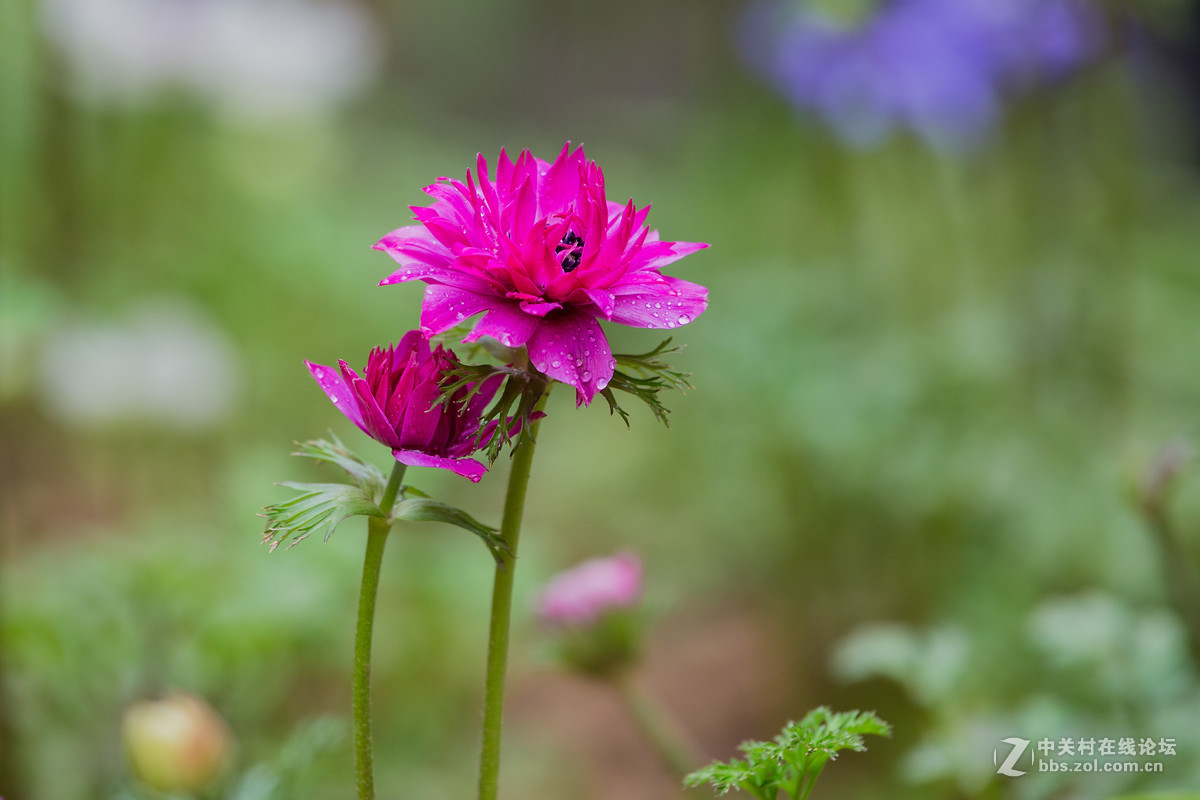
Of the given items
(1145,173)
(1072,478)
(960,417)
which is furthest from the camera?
(1145,173)

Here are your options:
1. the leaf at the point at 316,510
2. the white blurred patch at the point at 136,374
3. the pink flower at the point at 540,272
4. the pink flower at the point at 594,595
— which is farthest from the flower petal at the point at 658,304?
the white blurred patch at the point at 136,374

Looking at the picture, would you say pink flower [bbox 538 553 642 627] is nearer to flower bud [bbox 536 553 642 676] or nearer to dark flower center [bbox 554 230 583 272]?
flower bud [bbox 536 553 642 676]

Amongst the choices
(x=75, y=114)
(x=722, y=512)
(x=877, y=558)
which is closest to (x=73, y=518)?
(x=75, y=114)

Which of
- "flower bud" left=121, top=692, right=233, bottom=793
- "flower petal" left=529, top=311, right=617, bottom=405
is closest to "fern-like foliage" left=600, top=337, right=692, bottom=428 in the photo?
"flower petal" left=529, top=311, right=617, bottom=405

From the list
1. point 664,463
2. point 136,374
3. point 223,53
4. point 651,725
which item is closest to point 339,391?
point 651,725

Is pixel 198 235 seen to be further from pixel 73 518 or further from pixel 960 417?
pixel 960 417
